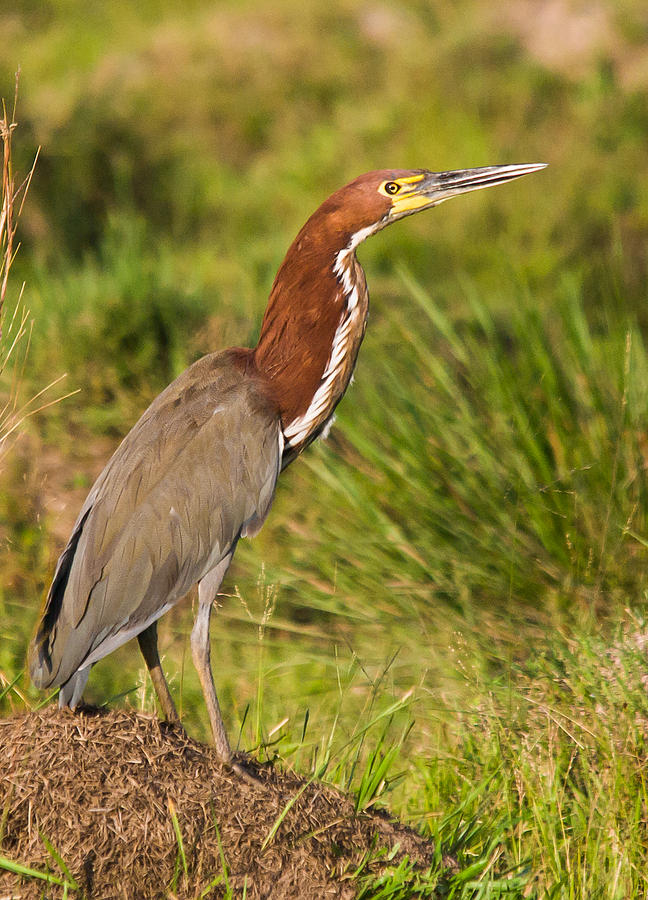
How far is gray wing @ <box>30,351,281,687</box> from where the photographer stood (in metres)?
3.10

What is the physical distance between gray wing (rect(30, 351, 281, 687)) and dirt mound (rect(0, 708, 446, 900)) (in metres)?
0.35

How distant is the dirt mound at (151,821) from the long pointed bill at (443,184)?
58.2 inches

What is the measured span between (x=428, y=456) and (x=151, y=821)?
2.18 metres

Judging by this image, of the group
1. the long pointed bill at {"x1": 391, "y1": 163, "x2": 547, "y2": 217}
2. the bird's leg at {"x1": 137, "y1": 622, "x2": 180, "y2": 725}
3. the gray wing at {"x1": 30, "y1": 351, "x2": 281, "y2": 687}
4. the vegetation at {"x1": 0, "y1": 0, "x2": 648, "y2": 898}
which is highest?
the long pointed bill at {"x1": 391, "y1": 163, "x2": 547, "y2": 217}

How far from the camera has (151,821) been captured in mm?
2604

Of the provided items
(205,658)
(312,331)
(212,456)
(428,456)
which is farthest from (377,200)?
(428,456)

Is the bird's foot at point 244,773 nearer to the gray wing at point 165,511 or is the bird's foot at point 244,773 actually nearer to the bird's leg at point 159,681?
the bird's leg at point 159,681

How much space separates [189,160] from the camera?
1180 cm

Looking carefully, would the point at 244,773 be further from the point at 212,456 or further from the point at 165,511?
the point at 212,456

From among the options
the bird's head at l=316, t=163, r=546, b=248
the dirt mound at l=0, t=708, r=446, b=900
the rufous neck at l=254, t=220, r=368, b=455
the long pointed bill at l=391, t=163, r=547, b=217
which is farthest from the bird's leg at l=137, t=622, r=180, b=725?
the long pointed bill at l=391, t=163, r=547, b=217

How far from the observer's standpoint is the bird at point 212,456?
309cm

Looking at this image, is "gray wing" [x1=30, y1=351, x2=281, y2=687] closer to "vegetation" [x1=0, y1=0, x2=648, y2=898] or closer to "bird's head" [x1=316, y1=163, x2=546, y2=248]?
"vegetation" [x1=0, y1=0, x2=648, y2=898]

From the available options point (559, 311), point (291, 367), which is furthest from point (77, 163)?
point (291, 367)

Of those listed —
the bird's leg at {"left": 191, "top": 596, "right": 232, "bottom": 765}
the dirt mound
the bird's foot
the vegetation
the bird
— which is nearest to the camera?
the dirt mound
